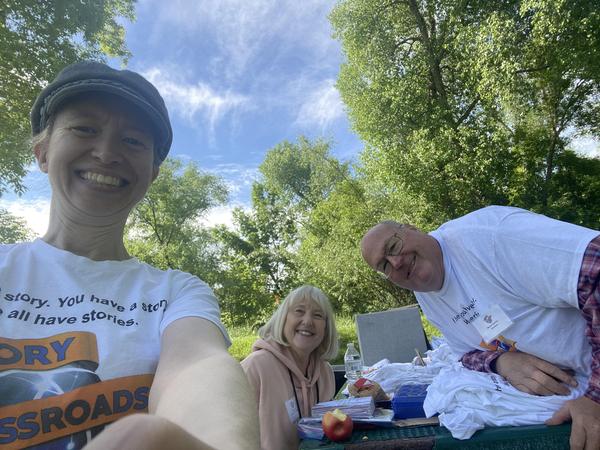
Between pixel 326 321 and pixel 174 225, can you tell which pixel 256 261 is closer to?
pixel 174 225

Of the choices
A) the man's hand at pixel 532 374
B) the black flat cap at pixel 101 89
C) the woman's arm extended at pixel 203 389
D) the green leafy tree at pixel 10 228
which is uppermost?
the green leafy tree at pixel 10 228

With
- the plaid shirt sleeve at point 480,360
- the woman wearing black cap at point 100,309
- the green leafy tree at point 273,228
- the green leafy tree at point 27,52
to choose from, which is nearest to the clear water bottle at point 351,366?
the plaid shirt sleeve at point 480,360

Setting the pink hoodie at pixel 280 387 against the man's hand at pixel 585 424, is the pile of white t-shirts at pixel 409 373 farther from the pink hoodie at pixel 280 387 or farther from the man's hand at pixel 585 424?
the man's hand at pixel 585 424

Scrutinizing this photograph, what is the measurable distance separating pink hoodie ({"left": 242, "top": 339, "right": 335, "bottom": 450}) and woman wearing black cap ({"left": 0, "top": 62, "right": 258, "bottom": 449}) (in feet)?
5.55

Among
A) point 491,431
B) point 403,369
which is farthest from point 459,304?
point 403,369

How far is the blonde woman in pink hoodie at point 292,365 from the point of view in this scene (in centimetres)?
256

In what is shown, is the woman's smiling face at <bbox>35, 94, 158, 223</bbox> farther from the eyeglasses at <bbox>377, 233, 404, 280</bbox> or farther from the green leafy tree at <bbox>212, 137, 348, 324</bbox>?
the green leafy tree at <bbox>212, 137, 348, 324</bbox>

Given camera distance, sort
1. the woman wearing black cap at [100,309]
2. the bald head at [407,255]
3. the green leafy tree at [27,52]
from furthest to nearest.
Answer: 1. the green leafy tree at [27,52]
2. the bald head at [407,255]
3. the woman wearing black cap at [100,309]

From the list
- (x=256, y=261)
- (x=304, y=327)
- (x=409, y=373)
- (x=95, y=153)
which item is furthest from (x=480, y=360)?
(x=256, y=261)

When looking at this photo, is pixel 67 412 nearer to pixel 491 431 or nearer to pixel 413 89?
pixel 491 431

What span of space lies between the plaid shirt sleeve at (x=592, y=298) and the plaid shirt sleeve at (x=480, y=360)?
16.8 inches

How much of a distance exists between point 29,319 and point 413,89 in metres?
11.9

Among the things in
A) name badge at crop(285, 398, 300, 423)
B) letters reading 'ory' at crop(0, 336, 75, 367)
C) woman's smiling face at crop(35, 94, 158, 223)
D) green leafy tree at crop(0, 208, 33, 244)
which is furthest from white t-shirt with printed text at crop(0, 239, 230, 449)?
green leafy tree at crop(0, 208, 33, 244)

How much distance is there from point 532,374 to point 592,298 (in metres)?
0.51
